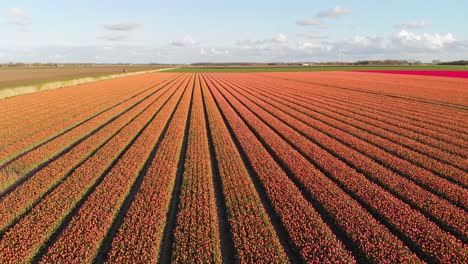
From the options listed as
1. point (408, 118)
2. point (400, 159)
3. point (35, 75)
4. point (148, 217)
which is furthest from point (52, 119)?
point (35, 75)

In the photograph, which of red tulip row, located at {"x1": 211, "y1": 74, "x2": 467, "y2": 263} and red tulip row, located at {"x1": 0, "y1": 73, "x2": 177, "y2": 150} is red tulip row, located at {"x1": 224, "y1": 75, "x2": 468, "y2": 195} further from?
red tulip row, located at {"x1": 0, "y1": 73, "x2": 177, "y2": 150}

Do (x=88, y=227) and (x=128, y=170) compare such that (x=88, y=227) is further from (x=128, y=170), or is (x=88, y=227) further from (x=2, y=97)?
(x=2, y=97)

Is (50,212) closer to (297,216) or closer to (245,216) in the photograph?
(245,216)

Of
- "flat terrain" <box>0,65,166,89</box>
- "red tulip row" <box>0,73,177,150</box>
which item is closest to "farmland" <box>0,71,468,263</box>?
"red tulip row" <box>0,73,177,150</box>

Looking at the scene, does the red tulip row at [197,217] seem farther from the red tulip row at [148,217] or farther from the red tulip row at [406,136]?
the red tulip row at [406,136]

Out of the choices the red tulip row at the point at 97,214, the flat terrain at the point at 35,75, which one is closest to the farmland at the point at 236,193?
the red tulip row at the point at 97,214

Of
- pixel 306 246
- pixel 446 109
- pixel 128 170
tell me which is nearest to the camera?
pixel 306 246

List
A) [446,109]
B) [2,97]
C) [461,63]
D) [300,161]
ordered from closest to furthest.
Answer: [300,161] → [446,109] → [2,97] → [461,63]

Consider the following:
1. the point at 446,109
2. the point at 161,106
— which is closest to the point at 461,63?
the point at 446,109
